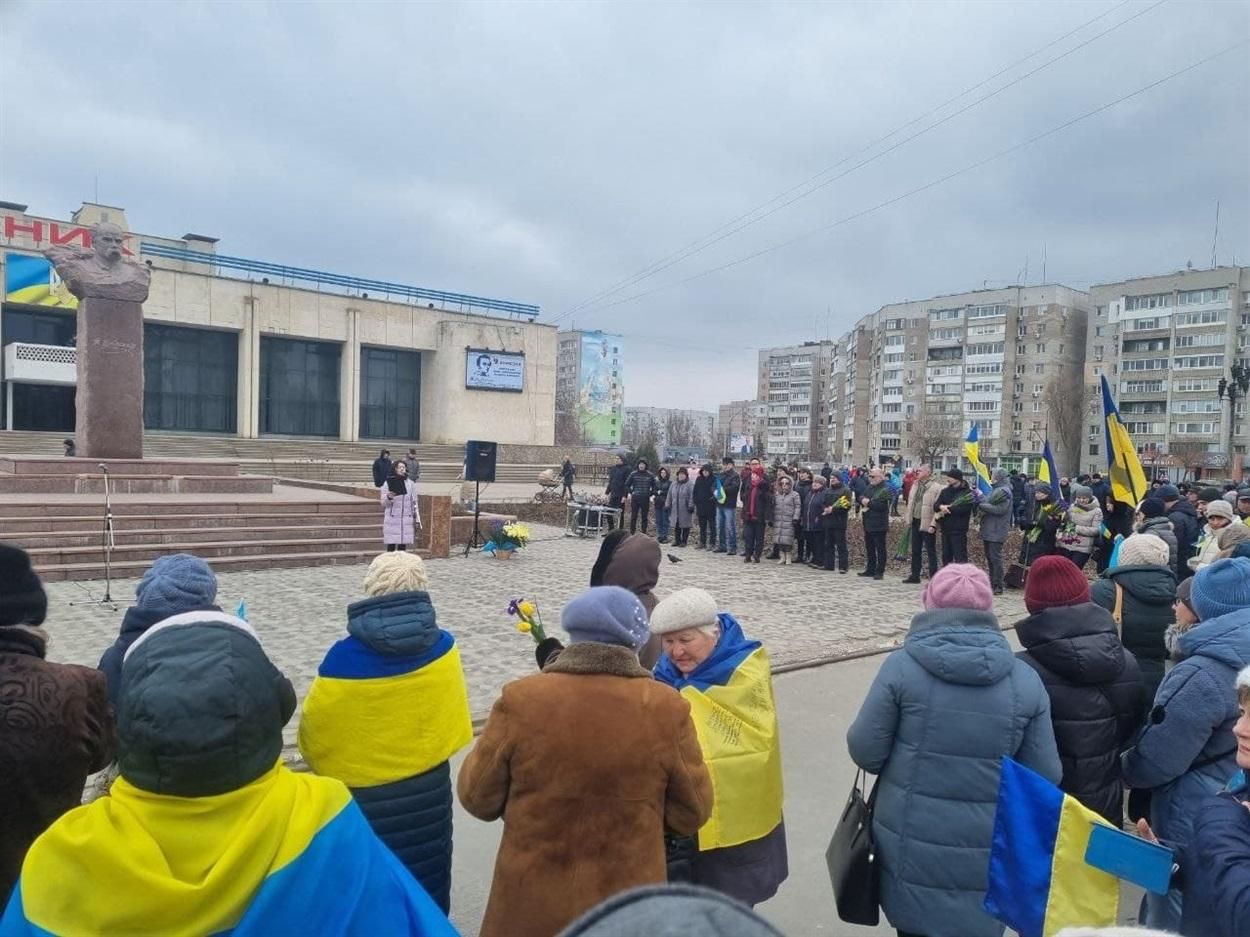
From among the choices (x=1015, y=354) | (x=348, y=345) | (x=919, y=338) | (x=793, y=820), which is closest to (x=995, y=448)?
(x=1015, y=354)

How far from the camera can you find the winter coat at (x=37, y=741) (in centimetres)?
220

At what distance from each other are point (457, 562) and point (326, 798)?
12513 millimetres

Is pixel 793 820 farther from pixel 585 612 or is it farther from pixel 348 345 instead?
pixel 348 345

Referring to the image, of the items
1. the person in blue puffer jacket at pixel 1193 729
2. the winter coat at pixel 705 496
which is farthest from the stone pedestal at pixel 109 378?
the person in blue puffer jacket at pixel 1193 729

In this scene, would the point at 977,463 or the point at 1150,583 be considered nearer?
the point at 1150,583

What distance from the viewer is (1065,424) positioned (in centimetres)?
7338

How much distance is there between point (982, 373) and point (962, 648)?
287 feet

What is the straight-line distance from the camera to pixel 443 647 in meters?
3.11

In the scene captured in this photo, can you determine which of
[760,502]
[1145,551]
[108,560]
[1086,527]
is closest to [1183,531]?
[1086,527]

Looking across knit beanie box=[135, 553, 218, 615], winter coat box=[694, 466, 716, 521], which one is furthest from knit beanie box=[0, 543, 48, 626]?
winter coat box=[694, 466, 716, 521]

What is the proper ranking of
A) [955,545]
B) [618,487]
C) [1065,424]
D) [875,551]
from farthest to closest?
[1065,424] → [618,487] → [875,551] → [955,545]

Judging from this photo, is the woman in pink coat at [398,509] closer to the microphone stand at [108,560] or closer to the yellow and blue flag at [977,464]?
the microphone stand at [108,560]

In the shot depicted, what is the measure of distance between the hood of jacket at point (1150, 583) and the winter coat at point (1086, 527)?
7.42 metres

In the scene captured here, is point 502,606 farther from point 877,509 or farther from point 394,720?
point 394,720
